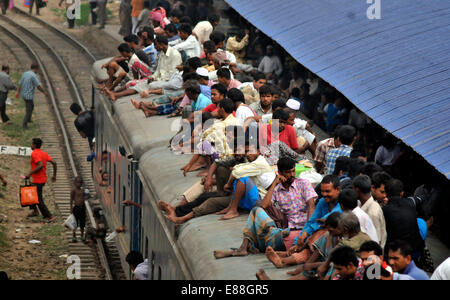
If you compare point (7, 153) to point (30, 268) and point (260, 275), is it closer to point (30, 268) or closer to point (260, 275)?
point (30, 268)

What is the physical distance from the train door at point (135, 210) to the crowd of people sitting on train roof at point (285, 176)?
0.74m

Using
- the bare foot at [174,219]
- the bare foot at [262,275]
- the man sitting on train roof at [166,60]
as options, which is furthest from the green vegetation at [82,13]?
the bare foot at [262,275]

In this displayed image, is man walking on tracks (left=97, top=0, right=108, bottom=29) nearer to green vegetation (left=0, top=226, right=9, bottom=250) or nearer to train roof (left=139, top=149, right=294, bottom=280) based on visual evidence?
green vegetation (left=0, top=226, right=9, bottom=250)

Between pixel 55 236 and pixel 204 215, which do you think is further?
pixel 55 236

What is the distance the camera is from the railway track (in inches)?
599

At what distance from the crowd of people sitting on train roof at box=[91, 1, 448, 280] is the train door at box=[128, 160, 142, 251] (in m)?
0.74

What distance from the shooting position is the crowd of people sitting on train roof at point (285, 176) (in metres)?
6.74

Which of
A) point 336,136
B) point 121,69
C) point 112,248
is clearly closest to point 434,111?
point 336,136

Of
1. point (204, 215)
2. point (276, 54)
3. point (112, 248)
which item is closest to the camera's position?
point (204, 215)

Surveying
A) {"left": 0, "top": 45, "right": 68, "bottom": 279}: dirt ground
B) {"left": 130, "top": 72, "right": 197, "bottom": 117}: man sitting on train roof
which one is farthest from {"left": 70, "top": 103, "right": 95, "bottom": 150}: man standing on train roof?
{"left": 130, "top": 72, "right": 197, "bottom": 117}: man sitting on train roof

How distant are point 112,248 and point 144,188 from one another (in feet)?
18.7

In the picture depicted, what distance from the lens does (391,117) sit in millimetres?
10242

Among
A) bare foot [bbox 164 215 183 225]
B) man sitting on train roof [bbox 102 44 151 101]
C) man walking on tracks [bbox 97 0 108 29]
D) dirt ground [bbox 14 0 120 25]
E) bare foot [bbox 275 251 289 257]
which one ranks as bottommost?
dirt ground [bbox 14 0 120 25]

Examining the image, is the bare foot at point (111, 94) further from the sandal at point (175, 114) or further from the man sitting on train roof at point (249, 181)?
the man sitting on train roof at point (249, 181)
